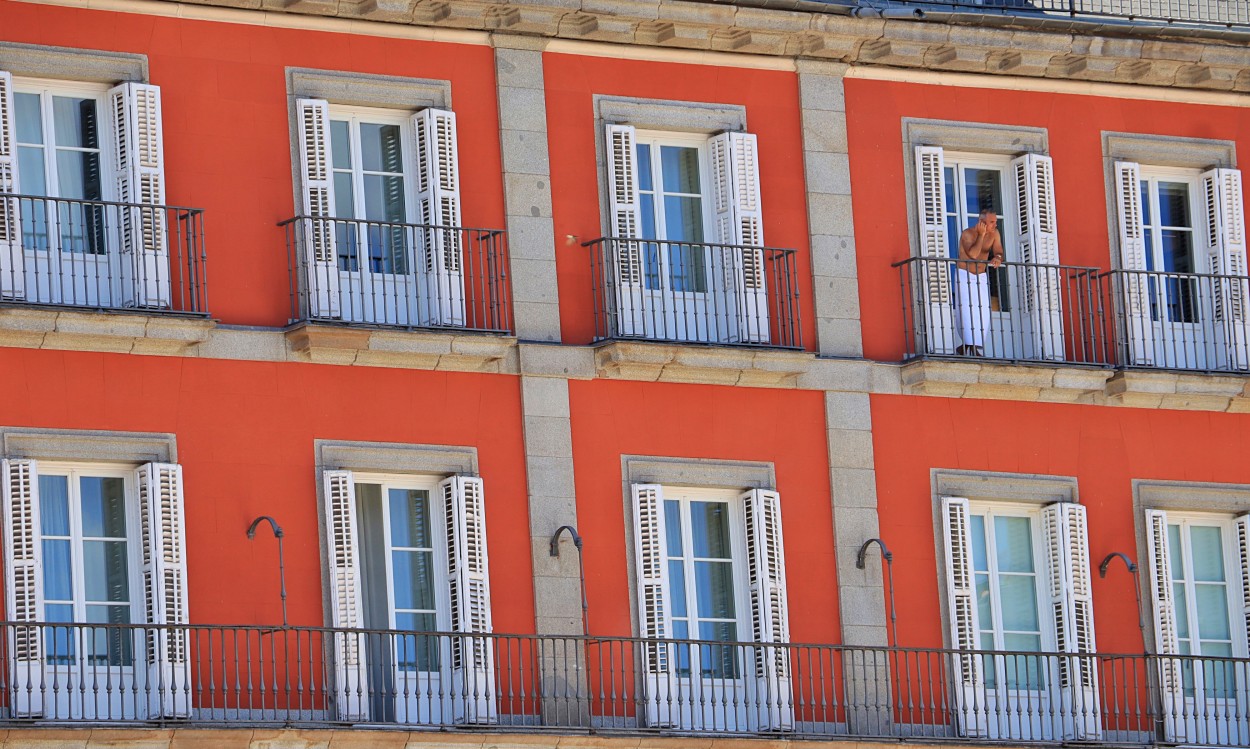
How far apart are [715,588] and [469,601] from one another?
99.4 inches

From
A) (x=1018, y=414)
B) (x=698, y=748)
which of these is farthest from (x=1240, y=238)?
(x=698, y=748)

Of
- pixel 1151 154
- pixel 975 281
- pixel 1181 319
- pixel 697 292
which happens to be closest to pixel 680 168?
pixel 697 292

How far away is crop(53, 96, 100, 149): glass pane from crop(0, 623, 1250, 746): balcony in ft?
13.7

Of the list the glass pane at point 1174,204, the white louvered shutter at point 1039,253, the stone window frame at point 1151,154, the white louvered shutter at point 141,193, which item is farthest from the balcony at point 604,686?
the glass pane at point 1174,204

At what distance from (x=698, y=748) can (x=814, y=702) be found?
1492 mm

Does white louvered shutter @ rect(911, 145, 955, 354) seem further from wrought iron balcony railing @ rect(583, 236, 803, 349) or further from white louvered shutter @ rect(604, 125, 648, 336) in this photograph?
white louvered shutter @ rect(604, 125, 648, 336)

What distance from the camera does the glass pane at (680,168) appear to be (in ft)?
110

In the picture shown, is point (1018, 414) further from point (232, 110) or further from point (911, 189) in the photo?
point (232, 110)

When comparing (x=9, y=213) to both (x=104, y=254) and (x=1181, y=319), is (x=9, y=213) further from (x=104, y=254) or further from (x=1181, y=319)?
(x=1181, y=319)

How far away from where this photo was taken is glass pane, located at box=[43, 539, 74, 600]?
29.9 m

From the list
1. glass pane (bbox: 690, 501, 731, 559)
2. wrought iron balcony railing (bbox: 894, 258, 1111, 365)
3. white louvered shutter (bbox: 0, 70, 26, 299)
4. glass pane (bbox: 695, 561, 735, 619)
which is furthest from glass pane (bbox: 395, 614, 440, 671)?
wrought iron balcony railing (bbox: 894, 258, 1111, 365)

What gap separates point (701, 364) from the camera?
107ft

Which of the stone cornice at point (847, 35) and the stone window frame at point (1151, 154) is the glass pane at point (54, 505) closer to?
the stone cornice at point (847, 35)

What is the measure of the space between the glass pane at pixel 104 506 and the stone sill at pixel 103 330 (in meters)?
1.08
